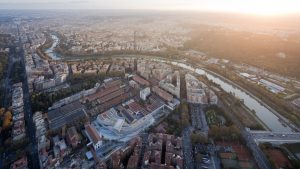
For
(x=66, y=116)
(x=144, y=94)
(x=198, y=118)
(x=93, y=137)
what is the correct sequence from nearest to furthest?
(x=93, y=137) < (x=66, y=116) < (x=198, y=118) < (x=144, y=94)

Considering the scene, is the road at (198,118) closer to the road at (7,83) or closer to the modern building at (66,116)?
the modern building at (66,116)

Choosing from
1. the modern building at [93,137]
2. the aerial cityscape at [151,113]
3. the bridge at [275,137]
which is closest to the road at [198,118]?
the aerial cityscape at [151,113]


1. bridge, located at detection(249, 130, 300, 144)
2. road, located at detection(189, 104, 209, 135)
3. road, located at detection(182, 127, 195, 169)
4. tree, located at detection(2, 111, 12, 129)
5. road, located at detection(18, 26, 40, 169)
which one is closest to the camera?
road, located at detection(182, 127, 195, 169)

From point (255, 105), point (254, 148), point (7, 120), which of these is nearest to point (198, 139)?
point (254, 148)

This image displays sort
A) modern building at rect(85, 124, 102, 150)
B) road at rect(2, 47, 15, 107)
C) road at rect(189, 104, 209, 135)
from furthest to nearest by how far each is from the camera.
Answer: road at rect(2, 47, 15, 107)
road at rect(189, 104, 209, 135)
modern building at rect(85, 124, 102, 150)

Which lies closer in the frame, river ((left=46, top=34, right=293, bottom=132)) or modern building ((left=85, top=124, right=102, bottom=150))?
modern building ((left=85, top=124, right=102, bottom=150))

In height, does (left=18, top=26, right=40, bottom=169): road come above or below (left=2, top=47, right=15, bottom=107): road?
below

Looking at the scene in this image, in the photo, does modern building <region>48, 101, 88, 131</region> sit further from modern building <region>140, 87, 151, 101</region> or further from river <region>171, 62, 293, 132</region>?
river <region>171, 62, 293, 132</region>

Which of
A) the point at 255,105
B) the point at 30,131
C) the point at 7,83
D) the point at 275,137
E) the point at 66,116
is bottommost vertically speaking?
the point at 30,131

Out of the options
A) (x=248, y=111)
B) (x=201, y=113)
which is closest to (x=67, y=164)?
(x=201, y=113)

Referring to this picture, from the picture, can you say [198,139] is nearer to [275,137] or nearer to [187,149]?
[187,149]

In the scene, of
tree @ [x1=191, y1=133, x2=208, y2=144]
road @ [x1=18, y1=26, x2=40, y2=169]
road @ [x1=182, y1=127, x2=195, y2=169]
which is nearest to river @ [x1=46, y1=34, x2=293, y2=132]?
tree @ [x1=191, y1=133, x2=208, y2=144]
